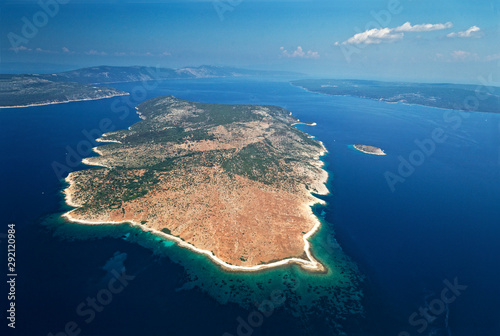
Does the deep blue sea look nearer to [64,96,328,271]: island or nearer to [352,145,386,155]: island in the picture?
[64,96,328,271]: island

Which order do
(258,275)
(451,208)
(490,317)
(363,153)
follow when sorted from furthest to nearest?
(363,153) → (451,208) → (258,275) → (490,317)

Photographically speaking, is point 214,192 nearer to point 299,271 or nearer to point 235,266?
point 235,266

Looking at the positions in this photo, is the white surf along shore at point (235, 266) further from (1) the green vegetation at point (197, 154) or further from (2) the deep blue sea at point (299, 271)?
(1) the green vegetation at point (197, 154)

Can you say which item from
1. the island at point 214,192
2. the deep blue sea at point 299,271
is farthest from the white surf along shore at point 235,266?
the deep blue sea at point 299,271

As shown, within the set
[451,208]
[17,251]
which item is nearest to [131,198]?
[17,251]

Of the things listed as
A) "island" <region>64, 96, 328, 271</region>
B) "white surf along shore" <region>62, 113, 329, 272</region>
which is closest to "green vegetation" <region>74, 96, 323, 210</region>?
"island" <region>64, 96, 328, 271</region>

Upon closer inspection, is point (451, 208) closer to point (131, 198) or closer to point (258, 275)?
point (258, 275)

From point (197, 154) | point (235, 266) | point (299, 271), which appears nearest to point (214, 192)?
point (235, 266)

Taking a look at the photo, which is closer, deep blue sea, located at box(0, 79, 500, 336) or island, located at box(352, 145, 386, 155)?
deep blue sea, located at box(0, 79, 500, 336)

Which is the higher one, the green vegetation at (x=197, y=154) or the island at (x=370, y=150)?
the green vegetation at (x=197, y=154)
